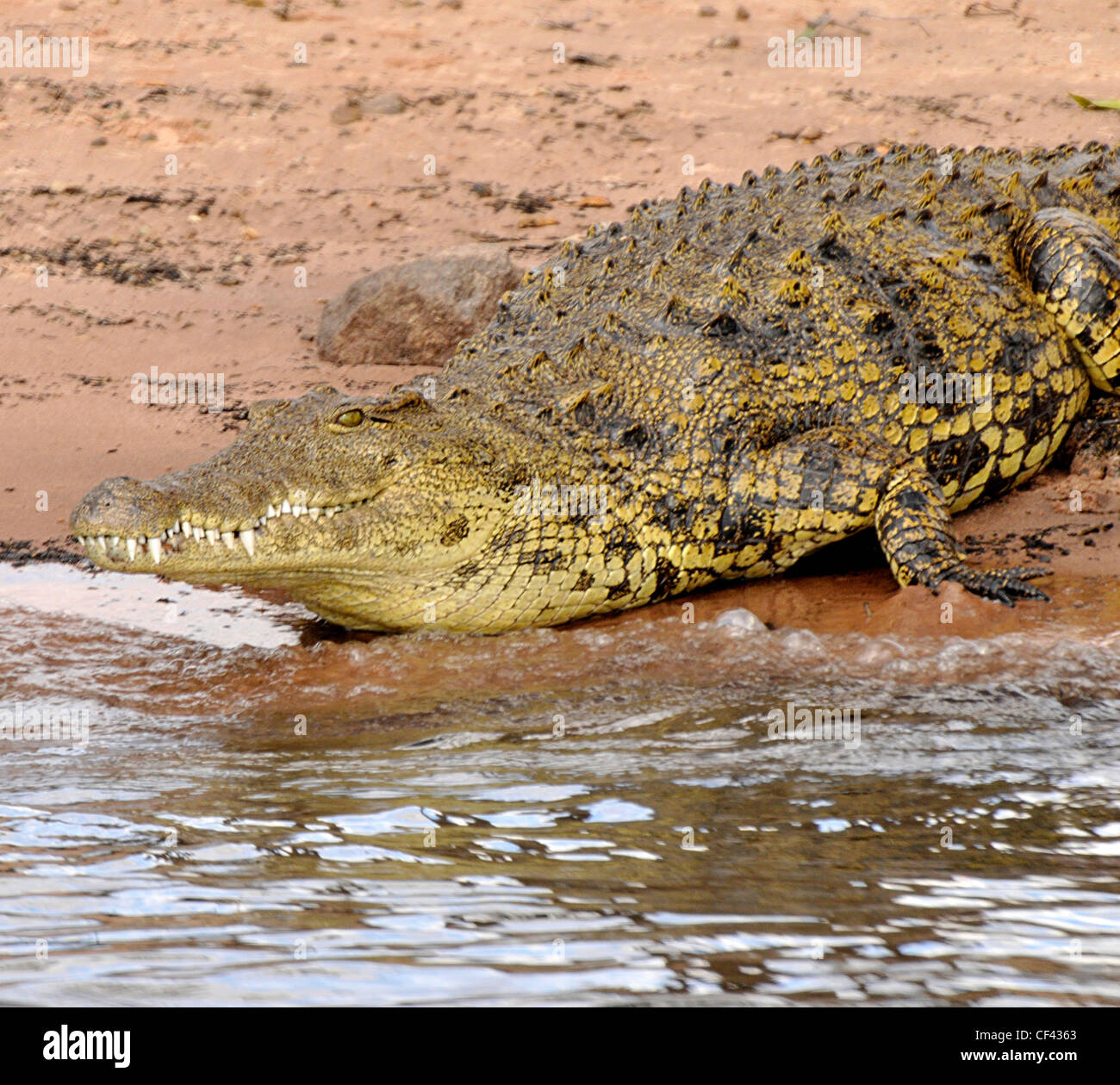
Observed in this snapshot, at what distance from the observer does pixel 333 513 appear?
4.99 meters

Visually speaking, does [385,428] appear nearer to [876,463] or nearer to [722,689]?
[722,689]

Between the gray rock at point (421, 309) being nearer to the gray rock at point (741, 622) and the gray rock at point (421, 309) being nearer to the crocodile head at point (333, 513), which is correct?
the crocodile head at point (333, 513)

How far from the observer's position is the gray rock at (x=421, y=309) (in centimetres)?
871

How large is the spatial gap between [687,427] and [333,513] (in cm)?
148

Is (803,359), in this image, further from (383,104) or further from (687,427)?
(383,104)

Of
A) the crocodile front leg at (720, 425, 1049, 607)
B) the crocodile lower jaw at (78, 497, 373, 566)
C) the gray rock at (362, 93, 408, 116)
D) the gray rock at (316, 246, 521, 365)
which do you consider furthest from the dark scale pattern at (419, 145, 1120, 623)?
the gray rock at (362, 93, 408, 116)

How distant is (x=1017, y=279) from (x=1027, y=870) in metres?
3.99

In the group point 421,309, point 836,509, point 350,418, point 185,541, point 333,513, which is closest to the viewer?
point 185,541

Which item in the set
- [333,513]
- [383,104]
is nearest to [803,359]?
[333,513]

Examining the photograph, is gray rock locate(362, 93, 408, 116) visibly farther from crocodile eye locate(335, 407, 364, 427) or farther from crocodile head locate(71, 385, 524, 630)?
crocodile eye locate(335, 407, 364, 427)

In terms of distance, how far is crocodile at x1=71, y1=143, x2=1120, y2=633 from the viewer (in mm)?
5035

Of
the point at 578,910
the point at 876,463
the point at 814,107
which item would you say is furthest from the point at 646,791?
the point at 814,107

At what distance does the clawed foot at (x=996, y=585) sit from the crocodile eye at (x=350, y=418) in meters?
2.27
